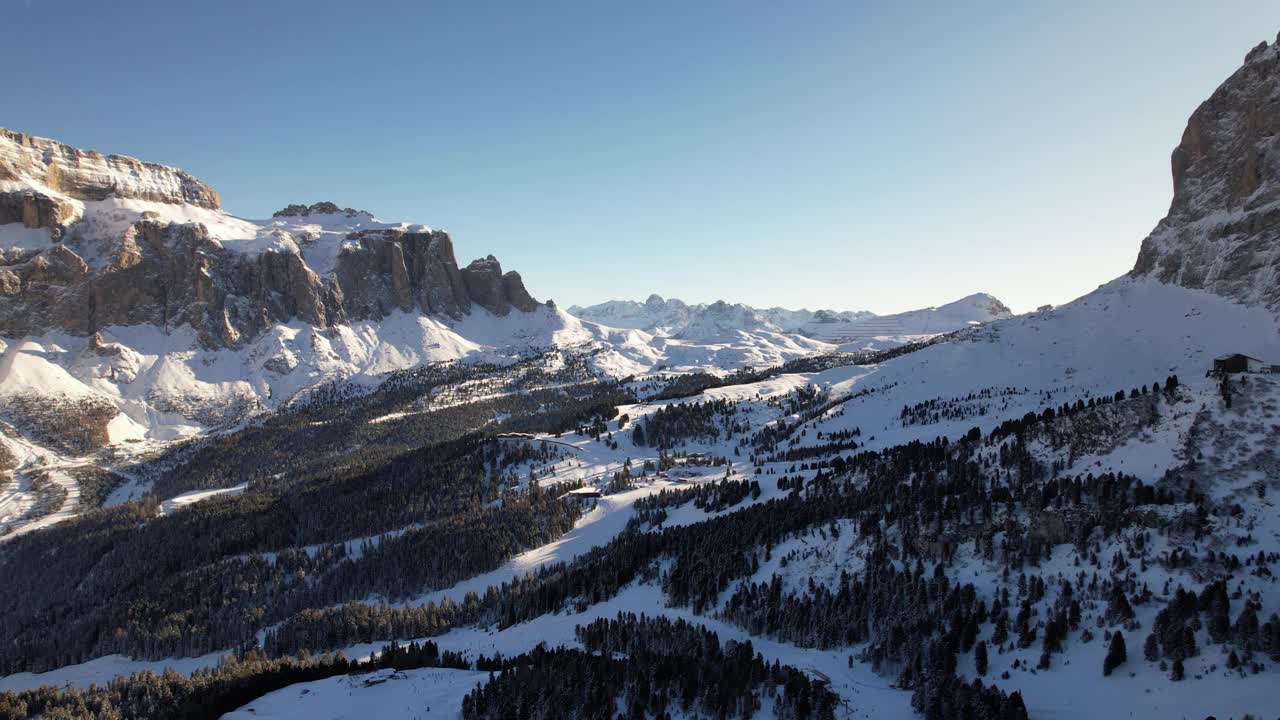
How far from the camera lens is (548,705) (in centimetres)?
5509

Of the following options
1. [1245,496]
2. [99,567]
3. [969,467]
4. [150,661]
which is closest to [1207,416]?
[1245,496]

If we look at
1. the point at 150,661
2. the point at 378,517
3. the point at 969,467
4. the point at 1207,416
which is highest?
the point at 1207,416

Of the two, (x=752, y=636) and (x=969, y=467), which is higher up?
(x=969, y=467)

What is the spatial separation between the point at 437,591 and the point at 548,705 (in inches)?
3147

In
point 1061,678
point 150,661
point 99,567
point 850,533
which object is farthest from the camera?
point 99,567

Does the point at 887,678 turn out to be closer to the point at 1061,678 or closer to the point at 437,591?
the point at 1061,678

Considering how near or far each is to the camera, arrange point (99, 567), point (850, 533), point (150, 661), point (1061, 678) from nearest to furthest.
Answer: point (1061, 678) < point (850, 533) < point (150, 661) < point (99, 567)

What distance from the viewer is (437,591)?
12712cm

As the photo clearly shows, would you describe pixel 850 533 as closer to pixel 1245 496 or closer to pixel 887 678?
pixel 887 678

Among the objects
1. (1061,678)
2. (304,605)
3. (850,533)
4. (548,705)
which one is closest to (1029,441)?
(850,533)

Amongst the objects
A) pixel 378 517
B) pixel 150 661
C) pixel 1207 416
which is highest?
pixel 1207 416

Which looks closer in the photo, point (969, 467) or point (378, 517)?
point (969, 467)

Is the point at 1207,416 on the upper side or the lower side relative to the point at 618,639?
upper

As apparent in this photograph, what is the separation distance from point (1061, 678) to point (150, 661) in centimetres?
13772
